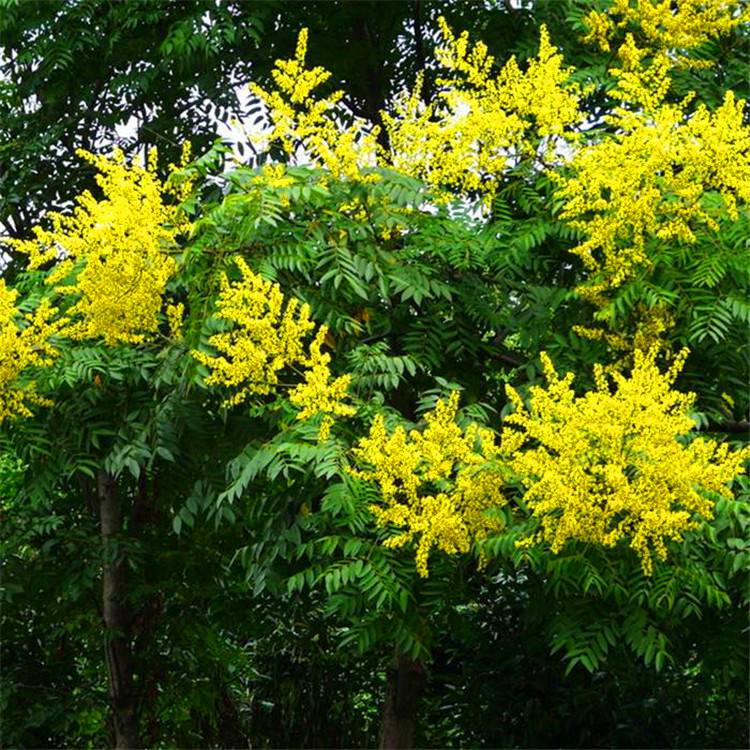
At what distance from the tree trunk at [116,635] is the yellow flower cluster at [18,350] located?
1.38 m

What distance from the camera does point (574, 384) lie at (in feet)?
17.2

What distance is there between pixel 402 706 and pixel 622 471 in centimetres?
250

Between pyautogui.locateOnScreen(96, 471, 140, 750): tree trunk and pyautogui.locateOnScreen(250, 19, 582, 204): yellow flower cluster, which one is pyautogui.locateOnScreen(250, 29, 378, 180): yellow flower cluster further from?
pyautogui.locateOnScreen(96, 471, 140, 750): tree trunk

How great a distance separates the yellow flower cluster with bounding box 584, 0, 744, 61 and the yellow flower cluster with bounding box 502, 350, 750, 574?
2.36m

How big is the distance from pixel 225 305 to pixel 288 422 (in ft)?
1.58

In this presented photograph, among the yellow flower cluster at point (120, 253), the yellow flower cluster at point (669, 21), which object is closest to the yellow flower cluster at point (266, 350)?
the yellow flower cluster at point (120, 253)

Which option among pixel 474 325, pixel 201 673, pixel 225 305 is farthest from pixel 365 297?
pixel 201 673

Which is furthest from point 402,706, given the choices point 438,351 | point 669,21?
Answer: point 669,21

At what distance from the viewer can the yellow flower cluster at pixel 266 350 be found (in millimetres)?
4691

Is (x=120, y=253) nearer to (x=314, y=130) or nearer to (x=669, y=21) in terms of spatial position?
(x=314, y=130)

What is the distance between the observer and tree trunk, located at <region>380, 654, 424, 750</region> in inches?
246

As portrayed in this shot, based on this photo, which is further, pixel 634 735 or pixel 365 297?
pixel 634 735

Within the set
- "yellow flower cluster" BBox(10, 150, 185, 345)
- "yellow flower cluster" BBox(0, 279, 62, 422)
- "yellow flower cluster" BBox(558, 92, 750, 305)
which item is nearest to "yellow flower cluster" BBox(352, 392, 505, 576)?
"yellow flower cluster" BBox(558, 92, 750, 305)

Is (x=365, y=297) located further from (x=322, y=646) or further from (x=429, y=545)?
(x=322, y=646)
